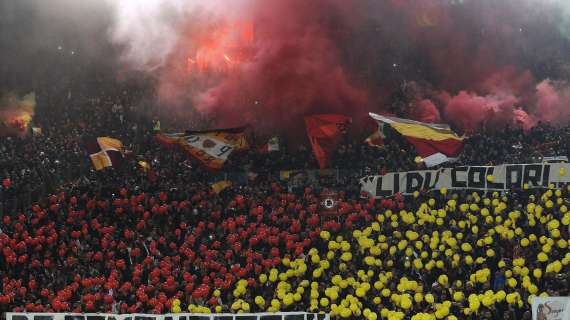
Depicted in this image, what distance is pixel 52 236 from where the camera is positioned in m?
16.4

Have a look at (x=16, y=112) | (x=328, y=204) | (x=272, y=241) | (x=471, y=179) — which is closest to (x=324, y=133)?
(x=328, y=204)

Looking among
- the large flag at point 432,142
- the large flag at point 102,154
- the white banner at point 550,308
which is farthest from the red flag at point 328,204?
the white banner at point 550,308

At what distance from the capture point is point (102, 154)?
62.4 feet

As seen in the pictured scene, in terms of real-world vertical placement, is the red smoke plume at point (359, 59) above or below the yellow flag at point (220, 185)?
above

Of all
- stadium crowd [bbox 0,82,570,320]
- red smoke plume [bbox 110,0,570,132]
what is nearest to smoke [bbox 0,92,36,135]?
red smoke plume [bbox 110,0,570,132]

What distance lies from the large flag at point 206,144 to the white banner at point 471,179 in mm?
3284

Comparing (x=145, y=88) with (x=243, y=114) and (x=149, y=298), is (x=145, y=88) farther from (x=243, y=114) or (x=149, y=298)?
(x=149, y=298)

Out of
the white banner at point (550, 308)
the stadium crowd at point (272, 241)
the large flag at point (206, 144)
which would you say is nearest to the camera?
the white banner at point (550, 308)

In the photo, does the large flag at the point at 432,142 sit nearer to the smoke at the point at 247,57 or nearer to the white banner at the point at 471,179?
the white banner at the point at 471,179

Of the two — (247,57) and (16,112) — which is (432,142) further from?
(16,112)

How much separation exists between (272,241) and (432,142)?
4.40 m

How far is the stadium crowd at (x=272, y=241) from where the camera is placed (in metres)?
13.9

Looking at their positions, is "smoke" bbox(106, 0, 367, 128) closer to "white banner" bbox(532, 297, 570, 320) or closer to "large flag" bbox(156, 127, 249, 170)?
"large flag" bbox(156, 127, 249, 170)

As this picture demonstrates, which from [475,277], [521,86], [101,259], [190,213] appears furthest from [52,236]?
[521,86]
